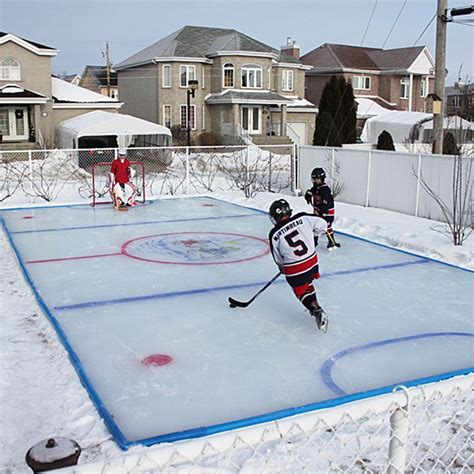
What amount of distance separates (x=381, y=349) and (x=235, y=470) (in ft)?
7.25

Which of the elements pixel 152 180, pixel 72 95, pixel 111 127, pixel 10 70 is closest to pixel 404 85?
pixel 72 95

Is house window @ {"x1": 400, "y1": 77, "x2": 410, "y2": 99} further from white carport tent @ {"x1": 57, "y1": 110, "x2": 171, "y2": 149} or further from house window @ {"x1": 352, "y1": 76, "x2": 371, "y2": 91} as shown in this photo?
white carport tent @ {"x1": 57, "y1": 110, "x2": 171, "y2": 149}

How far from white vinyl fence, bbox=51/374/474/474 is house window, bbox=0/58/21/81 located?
26365 millimetres

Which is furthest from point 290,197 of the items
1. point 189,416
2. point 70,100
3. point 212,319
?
point 70,100

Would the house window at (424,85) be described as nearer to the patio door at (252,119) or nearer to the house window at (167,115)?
the patio door at (252,119)

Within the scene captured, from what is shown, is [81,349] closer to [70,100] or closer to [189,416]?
[189,416]

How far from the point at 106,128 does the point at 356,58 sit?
23.7 meters

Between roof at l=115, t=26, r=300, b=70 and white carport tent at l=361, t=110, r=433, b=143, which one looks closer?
white carport tent at l=361, t=110, r=433, b=143

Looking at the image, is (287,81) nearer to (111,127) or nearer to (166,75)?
(166,75)

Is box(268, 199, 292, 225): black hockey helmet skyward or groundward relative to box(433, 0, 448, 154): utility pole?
groundward

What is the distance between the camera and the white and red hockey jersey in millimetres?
5332

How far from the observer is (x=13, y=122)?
26812mm

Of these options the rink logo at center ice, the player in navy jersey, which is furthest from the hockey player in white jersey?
the player in navy jersey

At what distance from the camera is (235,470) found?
3236 millimetres
